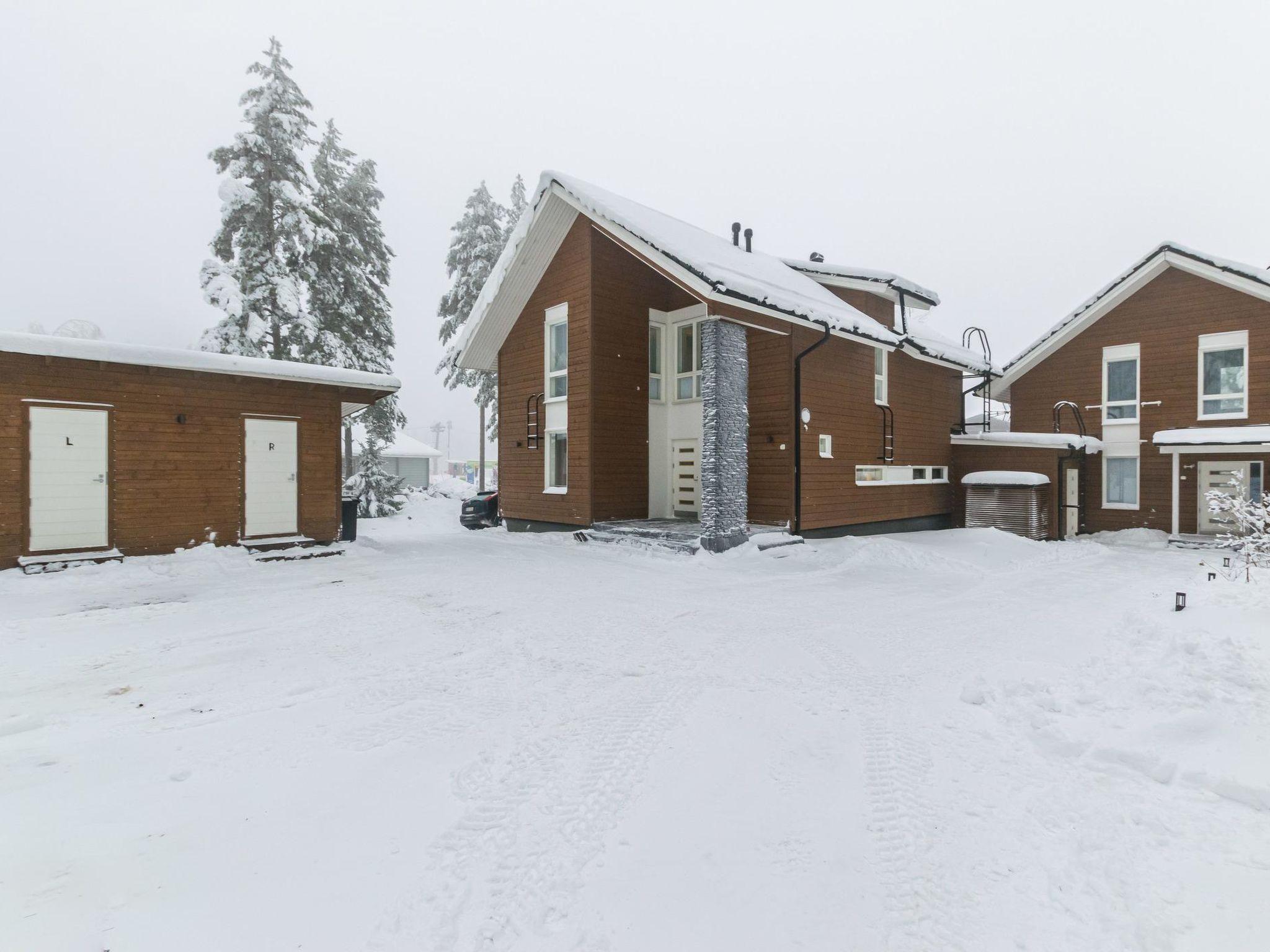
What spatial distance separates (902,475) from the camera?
607 inches

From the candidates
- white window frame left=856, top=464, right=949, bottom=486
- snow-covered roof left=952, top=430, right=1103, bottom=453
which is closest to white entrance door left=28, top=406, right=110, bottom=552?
white window frame left=856, top=464, right=949, bottom=486

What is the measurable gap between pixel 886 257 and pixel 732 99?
167ft

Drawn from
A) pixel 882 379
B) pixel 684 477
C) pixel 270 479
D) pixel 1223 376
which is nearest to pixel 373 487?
pixel 270 479

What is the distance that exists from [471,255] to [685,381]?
1610cm

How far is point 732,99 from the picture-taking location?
125 m

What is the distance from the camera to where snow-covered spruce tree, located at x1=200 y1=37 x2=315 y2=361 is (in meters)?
17.2

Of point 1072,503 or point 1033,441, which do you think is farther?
point 1072,503

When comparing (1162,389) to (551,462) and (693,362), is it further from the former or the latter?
(551,462)

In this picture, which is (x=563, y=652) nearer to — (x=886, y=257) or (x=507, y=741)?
(x=507, y=741)

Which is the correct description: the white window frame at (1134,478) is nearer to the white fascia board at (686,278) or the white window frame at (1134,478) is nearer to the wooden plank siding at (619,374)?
the white fascia board at (686,278)

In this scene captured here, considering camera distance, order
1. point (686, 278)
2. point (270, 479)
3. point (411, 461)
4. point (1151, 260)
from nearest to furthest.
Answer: point (686, 278), point (270, 479), point (1151, 260), point (411, 461)

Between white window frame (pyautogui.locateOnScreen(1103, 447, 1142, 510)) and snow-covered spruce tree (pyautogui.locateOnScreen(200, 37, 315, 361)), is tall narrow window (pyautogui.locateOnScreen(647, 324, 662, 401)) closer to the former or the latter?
snow-covered spruce tree (pyautogui.locateOnScreen(200, 37, 315, 361))

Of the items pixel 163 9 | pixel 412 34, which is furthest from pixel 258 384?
pixel 412 34

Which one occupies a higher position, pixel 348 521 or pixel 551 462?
pixel 551 462
